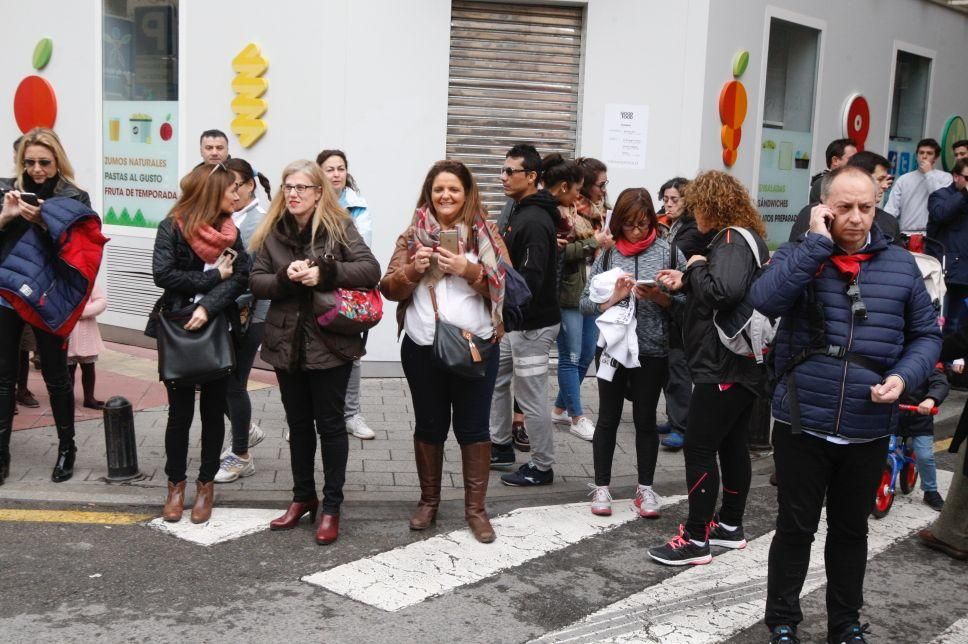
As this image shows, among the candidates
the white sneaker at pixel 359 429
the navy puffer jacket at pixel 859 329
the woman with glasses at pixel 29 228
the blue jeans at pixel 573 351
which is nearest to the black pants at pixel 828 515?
the navy puffer jacket at pixel 859 329

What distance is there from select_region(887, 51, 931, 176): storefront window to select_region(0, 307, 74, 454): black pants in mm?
10536

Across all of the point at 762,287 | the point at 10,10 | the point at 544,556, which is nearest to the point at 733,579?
the point at 544,556

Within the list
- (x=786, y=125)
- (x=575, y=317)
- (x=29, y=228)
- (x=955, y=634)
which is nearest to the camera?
(x=955, y=634)

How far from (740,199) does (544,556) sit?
2.04 meters

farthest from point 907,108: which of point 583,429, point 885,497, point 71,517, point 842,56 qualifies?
point 71,517

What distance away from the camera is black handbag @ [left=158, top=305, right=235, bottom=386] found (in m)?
5.62

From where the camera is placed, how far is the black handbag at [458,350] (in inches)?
214

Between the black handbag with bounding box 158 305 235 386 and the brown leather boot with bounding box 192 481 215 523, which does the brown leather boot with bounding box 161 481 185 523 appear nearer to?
the brown leather boot with bounding box 192 481 215 523

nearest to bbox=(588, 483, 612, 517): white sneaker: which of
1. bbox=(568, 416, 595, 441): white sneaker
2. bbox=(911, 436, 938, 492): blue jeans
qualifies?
bbox=(568, 416, 595, 441): white sneaker

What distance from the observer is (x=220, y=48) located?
9891mm

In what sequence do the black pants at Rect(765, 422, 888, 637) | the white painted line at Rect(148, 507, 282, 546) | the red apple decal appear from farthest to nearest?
the red apple decal → the white painted line at Rect(148, 507, 282, 546) → the black pants at Rect(765, 422, 888, 637)

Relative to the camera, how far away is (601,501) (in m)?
6.20

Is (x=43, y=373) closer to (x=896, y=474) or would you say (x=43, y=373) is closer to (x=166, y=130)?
(x=166, y=130)

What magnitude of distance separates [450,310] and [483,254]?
33 cm
